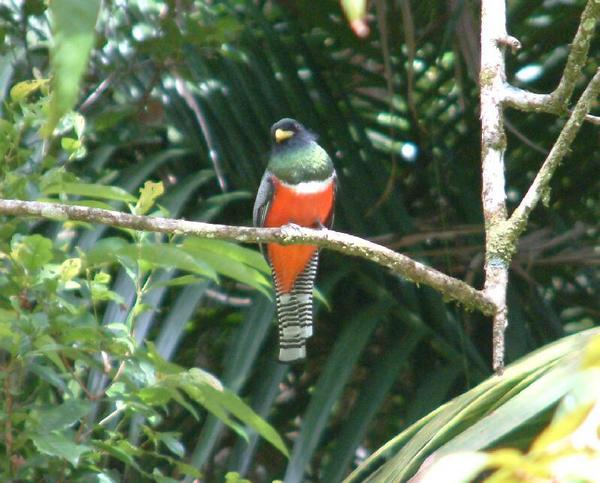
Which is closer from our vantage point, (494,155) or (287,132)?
(494,155)

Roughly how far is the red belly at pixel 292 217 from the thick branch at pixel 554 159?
81.7 inches

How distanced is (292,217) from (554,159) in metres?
2.48

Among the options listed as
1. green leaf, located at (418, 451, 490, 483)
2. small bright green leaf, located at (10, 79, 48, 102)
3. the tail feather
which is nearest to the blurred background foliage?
the tail feather

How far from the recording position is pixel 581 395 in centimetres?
44

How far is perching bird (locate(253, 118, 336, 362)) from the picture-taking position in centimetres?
331

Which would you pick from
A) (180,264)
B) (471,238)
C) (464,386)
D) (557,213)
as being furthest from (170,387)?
(557,213)

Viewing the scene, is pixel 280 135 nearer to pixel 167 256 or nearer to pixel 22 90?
pixel 22 90

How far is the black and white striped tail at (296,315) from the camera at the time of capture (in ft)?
9.98

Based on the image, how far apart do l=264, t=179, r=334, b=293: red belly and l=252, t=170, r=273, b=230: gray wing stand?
0.15 feet

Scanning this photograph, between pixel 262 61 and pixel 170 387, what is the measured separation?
170 cm

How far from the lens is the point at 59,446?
2.02 metres

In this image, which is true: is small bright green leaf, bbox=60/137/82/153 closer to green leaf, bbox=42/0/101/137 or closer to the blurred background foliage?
the blurred background foliage

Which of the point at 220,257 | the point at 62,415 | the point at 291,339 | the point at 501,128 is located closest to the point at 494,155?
the point at 501,128

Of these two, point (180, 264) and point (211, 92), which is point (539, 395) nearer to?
point (180, 264)
